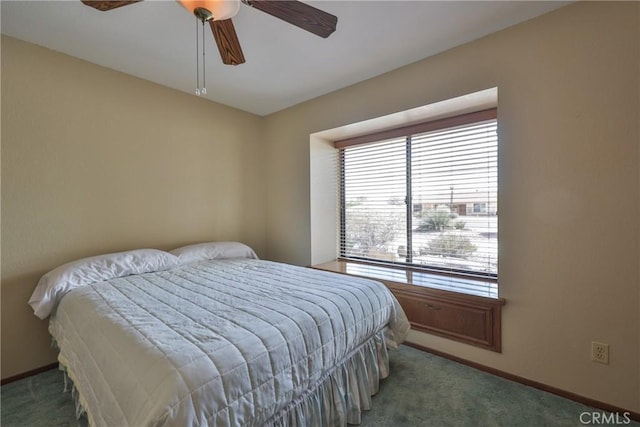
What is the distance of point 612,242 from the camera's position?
1.64m

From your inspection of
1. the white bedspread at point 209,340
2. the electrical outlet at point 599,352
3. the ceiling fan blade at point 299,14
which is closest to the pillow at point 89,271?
the white bedspread at point 209,340

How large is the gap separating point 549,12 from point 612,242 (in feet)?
4.89

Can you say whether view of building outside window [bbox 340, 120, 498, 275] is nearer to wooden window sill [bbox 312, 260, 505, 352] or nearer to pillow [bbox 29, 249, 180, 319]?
wooden window sill [bbox 312, 260, 505, 352]

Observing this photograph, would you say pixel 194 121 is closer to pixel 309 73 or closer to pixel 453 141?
pixel 309 73

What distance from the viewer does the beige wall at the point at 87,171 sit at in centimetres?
206

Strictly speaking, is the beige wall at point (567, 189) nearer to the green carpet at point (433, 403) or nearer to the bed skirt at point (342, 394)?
the green carpet at point (433, 403)

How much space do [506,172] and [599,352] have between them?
4.00 ft

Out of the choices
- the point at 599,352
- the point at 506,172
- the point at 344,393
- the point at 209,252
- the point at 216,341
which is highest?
the point at 506,172

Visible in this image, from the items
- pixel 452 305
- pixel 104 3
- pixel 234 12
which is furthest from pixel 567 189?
pixel 104 3

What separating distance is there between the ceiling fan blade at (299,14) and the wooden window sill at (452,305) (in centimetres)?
202

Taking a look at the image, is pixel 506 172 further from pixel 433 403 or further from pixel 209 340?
pixel 209 340

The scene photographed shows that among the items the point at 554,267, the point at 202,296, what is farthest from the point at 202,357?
the point at 554,267

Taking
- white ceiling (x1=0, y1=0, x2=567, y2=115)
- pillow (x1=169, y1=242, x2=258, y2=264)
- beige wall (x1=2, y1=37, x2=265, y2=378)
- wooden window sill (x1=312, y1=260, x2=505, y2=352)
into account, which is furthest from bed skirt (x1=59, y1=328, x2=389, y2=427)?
white ceiling (x1=0, y1=0, x2=567, y2=115)

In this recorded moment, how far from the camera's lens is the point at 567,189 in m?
1.78
